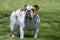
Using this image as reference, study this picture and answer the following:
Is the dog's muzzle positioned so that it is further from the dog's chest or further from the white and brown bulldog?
the dog's chest

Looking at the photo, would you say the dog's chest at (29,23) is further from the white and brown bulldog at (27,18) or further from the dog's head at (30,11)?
the dog's head at (30,11)

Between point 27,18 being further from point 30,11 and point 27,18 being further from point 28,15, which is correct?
point 30,11

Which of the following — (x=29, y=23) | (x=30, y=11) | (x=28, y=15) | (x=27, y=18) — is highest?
(x=30, y=11)

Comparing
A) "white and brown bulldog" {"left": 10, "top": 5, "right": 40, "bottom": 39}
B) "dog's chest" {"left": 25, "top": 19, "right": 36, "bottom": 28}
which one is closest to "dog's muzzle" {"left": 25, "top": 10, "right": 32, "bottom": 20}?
"white and brown bulldog" {"left": 10, "top": 5, "right": 40, "bottom": 39}

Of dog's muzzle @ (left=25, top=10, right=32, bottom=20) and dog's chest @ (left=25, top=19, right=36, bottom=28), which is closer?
dog's muzzle @ (left=25, top=10, right=32, bottom=20)

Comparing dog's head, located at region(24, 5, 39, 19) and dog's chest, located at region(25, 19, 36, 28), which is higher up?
dog's head, located at region(24, 5, 39, 19)

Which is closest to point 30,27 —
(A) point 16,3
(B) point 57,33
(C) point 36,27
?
(C) point 36,27

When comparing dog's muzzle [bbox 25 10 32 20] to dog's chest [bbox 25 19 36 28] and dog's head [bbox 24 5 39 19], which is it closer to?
dog's head [bbox 24 5 39 19]

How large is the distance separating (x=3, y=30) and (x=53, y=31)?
308cm

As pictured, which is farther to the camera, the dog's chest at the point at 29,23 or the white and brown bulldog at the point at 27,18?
the dog's chest at the point at 29,23

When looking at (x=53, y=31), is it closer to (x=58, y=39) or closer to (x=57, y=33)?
(x=57, y=33)

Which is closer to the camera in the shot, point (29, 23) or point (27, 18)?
point (27, 18)

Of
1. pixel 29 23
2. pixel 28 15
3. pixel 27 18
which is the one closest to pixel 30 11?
pixel 28 15

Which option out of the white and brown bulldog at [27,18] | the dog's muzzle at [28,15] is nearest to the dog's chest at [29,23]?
Result: the white and brown bulldog at [27,18]
